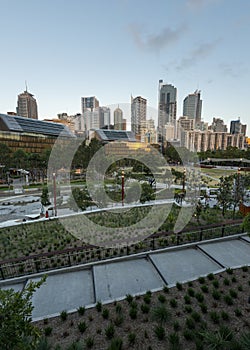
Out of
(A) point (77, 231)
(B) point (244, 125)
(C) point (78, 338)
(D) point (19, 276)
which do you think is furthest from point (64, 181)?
(B) point (244, 125)

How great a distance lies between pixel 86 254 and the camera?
7164 millimetres

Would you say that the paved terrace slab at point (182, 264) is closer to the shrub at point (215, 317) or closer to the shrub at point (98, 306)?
the shrub at point (215, 317)


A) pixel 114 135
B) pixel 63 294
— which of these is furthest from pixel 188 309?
pixel 114 135

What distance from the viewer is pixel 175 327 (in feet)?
12.4

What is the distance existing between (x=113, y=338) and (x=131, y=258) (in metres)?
2.96

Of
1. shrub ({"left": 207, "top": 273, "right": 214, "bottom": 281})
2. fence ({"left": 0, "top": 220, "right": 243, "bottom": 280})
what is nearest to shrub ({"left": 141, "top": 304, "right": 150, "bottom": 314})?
shrub ({"left": 207, "top": 273, "right": 214, "bottom": 281})

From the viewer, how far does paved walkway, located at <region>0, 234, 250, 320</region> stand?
16.2ft

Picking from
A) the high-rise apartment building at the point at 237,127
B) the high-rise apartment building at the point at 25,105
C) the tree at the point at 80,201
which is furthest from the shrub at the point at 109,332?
the high-rise apartment building at the point at 237,127

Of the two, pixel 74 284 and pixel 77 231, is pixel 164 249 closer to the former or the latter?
pixel 74 284

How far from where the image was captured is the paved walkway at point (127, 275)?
195 inches

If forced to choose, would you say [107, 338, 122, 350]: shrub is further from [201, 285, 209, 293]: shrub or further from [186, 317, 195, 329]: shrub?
[201, 285, 209, 293]: shrub

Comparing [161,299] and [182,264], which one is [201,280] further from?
[161,299]

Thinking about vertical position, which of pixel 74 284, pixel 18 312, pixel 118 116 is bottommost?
pixel 74 284

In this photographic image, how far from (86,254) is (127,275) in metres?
2.11
